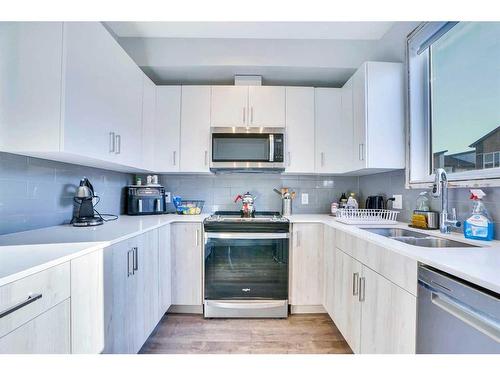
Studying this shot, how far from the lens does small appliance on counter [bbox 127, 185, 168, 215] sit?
7.58 ft

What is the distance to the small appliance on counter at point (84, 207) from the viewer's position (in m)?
1.59

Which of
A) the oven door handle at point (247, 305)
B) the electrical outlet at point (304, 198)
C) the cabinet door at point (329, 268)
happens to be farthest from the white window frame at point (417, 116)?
the oven door handle at point (247, 305)

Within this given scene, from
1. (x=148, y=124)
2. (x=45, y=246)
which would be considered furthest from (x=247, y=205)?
(x=45, y=246)

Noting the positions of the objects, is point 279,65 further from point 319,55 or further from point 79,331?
point 79,331

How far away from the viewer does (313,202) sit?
8.60 feet

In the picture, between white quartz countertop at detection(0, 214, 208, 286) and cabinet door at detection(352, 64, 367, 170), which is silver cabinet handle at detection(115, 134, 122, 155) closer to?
white quartz countertop at detection(0, 214, 208, 286)

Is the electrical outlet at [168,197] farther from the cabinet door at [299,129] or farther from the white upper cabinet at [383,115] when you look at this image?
the white upper cabinet at [383,115]

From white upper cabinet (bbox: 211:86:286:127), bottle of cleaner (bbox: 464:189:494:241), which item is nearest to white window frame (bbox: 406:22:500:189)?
bottle of cleaner (bbox: 464:189:494:241)

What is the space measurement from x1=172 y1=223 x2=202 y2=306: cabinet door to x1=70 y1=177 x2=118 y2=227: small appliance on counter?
0.62 meters

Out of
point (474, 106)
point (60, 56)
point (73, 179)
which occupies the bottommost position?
point (73, 179)

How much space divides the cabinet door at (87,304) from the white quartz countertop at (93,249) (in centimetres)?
6
